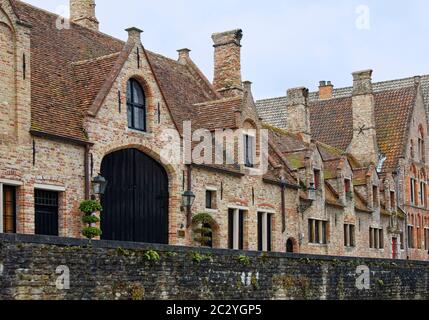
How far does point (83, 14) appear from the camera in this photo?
120ft

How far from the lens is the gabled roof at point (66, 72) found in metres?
27.2

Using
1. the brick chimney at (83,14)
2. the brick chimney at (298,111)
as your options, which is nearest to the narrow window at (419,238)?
the brick chimney at (298,111)

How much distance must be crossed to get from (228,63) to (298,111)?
7.49m

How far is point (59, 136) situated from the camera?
2631cm

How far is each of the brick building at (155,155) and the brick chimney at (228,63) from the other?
54 millimetres

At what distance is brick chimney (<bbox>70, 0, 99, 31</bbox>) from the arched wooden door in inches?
331

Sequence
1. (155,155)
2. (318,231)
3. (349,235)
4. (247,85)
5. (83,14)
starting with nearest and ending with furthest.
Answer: (155,155) → (247,85) → (83,14) → (318,231) → (349,235)

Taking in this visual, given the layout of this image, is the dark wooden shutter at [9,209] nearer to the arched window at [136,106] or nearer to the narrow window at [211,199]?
the arched window at [136,106]

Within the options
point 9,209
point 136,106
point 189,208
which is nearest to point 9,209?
point 9,209

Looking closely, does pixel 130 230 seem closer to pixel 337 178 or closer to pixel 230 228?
pixel 230 228

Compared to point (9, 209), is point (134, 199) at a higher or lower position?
higher

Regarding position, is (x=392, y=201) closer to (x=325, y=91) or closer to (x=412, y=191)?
(x=412, y=191)

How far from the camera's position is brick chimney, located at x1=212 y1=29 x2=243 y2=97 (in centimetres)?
4084

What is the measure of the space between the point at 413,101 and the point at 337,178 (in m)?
14.8
